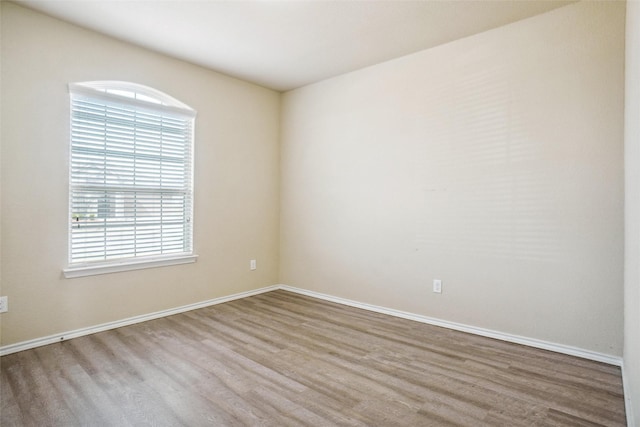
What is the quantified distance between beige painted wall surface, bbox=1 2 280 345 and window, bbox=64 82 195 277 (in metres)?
0.09

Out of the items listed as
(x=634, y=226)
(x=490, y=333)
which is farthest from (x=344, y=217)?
(x=634, y=226)

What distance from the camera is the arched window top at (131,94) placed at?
A: 2947mm

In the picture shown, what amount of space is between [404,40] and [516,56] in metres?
0.94

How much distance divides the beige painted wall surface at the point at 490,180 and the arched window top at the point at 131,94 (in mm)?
1648

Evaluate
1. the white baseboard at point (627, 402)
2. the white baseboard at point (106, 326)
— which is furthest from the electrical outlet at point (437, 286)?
the white baseboard at point (106, 326)

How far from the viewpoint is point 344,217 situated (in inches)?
158

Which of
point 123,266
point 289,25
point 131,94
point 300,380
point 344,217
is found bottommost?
point 300,380

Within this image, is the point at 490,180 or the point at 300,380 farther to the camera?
the point at 490,180

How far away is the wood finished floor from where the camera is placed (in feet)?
6.07

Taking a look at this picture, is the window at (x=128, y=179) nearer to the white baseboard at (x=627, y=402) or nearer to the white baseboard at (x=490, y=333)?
the white baseboard at (x=490, y=333)

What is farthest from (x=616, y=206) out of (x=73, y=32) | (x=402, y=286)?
(x=73, y=32)

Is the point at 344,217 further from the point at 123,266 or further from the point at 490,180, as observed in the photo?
the point at 123,266

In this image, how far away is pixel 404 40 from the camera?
3148 mm

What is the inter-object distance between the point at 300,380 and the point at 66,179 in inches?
97.6
